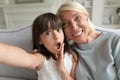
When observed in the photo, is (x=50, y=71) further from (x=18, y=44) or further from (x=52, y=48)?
(x=18, y=44)

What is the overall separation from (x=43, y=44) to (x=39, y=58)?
0.41 feet

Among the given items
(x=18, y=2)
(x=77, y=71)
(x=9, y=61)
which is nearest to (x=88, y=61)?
(x=77, y=71)

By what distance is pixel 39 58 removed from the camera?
92 centimetres

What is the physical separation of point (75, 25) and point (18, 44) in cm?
59

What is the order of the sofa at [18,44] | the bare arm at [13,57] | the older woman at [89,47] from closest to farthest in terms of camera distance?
the bare arm at [13,57] → the older woman at [89,47] → the sofa at [18,44]

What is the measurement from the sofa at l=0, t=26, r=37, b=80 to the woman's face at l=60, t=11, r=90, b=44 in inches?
17.0

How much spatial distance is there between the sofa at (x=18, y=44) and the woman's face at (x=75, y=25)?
17.0 inches

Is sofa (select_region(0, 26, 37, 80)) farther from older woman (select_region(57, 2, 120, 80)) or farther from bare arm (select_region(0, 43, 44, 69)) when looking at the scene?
bare arm (select_region(0, 43, 44, 69))

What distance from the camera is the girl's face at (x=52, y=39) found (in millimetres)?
951

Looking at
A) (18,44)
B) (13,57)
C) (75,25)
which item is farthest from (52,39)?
(18,44)

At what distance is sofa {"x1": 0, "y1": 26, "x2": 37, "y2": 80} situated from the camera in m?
1.38

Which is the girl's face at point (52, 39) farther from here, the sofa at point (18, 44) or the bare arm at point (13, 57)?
the sofa at point (18, 44)

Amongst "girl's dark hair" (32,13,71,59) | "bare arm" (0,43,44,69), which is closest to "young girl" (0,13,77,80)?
"girl's dark hair" (32,13,71,59)

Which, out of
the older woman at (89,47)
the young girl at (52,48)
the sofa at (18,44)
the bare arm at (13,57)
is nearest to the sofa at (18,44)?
the sofa at (18,44)
